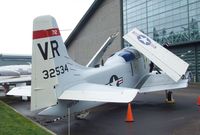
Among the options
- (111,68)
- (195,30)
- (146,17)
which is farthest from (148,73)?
(146,17)

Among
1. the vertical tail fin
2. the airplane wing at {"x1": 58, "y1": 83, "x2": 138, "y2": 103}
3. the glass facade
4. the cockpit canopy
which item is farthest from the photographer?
the glass facade

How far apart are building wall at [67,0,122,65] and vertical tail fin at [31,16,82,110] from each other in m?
39.7

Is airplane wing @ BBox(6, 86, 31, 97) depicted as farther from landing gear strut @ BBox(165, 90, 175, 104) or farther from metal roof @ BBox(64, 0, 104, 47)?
metal roof @ BBox(64, 0, 104, 47)

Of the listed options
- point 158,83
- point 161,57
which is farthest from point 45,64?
point 158,83

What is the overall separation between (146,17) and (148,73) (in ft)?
91.1

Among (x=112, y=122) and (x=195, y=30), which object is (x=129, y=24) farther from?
(x=112, y=122)

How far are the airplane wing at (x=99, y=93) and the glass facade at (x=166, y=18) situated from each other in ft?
94.7

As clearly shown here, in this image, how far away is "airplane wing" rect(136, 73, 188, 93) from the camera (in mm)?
14638

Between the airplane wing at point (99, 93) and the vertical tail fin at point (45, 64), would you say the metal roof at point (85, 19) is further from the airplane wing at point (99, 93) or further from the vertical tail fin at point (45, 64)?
the airplane wing at point (99, 93)

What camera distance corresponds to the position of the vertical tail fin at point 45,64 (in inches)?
362

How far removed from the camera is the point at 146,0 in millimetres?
44406

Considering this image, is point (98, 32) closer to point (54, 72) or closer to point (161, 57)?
point (161, 57)

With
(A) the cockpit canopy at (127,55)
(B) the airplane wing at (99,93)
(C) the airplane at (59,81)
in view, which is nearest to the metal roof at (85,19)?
(A) the cockpit canopy at (127,55)

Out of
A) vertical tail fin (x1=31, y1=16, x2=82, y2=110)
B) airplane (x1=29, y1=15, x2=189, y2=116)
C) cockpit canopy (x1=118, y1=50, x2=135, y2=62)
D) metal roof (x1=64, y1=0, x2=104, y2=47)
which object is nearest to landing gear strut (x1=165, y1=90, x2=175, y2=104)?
cockpit canopy (x1=118, y1=50, x2=135, y2=62)
